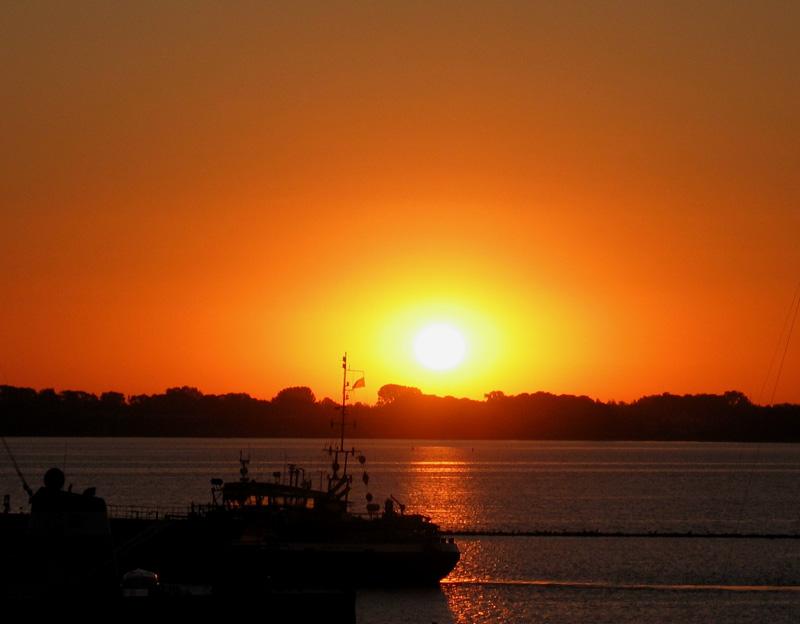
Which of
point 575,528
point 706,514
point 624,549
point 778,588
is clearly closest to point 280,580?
point 778,588

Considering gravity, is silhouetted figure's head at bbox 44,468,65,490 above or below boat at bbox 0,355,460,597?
above

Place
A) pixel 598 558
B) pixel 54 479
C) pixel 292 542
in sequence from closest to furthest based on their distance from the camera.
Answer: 1. pixel 54 479
2. pixel 292 542
3. pixel 598 558

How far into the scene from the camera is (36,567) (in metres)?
27.2

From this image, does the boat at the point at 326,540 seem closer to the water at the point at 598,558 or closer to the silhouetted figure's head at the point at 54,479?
the water at the point at 598,558

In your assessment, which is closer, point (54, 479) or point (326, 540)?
point (54, 479)

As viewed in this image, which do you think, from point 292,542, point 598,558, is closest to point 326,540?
point 292,542

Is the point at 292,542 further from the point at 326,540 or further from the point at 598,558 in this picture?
the point at 598,558

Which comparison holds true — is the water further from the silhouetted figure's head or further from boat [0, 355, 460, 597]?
the silhouetted figure's head

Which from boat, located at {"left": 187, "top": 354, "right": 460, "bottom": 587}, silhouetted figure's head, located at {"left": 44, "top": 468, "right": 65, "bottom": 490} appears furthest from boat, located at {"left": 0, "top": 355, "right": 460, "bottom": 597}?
silhouetted figure's head, located at {"left": 44, "top": 468, "right": 65, "bottom": 490}

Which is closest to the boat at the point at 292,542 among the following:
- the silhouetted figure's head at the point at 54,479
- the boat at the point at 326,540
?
the boat at the point at 326,540

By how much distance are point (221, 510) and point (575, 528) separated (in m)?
45.9

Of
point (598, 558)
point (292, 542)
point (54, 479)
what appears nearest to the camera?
point (54, 479)

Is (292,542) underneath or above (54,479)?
underneath

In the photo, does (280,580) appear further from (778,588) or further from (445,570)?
(778,588)
